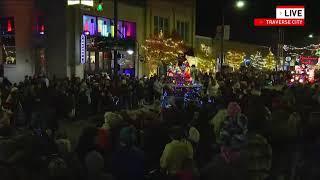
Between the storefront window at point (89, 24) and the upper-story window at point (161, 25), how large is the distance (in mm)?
7215

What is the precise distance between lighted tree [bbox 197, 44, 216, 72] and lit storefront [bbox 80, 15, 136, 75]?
27.0 feet

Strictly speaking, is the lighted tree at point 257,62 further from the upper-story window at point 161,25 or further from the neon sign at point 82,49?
the neon sign at point 82,49

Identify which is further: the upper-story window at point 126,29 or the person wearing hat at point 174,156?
the upper-story window at point 126,29

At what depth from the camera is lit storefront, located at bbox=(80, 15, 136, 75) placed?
1297 inches

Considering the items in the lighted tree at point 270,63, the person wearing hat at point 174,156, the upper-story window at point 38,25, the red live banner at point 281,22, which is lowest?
the person wearing hat at point 174,156

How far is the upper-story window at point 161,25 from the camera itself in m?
40.7

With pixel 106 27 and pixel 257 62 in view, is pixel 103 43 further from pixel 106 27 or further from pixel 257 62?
pixel 257 62

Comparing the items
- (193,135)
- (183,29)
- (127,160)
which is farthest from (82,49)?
(127,160)

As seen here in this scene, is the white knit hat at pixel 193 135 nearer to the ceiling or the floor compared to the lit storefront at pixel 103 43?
nearer to the floor

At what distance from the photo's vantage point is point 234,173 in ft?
19.4

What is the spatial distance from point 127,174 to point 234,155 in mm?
1436

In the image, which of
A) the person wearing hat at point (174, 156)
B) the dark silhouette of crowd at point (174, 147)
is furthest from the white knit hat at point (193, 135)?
the person wearing hat at point (174, 156)

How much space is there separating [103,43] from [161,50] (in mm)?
6258

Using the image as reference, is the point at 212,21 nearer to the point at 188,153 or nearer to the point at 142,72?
the point at 142,72
